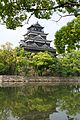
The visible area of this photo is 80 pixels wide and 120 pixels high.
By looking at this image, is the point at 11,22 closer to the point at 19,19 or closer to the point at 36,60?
the point at 19,19

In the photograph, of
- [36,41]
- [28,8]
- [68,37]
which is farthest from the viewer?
[36,41]

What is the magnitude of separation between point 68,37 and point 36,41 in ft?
129

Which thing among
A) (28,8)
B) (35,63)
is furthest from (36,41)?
(28,8)

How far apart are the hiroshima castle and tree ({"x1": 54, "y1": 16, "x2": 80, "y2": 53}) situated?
35.6 meters

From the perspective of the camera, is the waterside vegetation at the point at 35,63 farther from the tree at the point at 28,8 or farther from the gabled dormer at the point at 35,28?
the tree at the point at 28,8

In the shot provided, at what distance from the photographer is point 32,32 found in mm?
57312

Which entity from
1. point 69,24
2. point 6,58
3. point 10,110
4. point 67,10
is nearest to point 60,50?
point 69,24

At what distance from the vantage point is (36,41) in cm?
5469

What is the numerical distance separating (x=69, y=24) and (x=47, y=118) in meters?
6.20

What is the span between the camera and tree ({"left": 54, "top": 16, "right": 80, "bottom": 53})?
14.6m

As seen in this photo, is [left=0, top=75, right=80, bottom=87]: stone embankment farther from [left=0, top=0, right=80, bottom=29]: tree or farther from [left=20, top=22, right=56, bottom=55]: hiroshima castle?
[left=0, top=0, right=80, bottom=29]: tree

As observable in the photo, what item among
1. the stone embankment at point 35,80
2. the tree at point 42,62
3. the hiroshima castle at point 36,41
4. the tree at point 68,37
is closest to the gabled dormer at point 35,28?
the hiroshima castle at point 36,41

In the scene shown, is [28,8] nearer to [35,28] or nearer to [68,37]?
[68,37]

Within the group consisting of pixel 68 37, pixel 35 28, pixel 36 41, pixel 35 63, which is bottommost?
pixel 35 63
